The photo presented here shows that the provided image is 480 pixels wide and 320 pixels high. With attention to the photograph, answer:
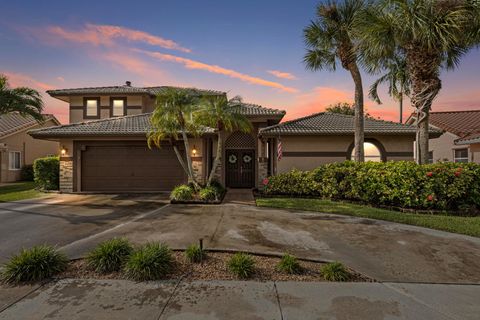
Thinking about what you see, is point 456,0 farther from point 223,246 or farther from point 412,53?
point 223,246

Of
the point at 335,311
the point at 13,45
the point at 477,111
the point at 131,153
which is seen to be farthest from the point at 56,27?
the point at 477,111

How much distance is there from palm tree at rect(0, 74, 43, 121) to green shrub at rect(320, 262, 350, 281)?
14.6m

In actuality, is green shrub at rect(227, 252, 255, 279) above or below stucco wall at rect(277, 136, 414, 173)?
below

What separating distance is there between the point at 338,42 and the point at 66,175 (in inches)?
614

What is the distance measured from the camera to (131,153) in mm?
13766

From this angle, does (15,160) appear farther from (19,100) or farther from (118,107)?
(19,100)

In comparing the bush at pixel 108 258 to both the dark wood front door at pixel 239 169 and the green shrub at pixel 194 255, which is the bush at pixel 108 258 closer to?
the green shrub at pixel 194 255

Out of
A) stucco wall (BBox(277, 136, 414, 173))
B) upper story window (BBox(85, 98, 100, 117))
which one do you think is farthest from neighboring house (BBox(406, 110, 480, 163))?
upper story window (BBox(85, 98, 100, 117))

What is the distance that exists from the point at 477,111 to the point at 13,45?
32.7 m

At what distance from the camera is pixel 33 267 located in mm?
3824

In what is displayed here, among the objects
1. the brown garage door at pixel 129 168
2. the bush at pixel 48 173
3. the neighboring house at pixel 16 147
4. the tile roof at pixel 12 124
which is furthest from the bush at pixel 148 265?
the tile roof at pixel 12 124

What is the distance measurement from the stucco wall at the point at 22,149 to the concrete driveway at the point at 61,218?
491 inches

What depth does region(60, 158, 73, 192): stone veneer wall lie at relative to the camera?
44.0ft

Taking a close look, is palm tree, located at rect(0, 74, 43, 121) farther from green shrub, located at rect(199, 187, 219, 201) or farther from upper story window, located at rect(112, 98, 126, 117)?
green shrub, located at rect(199, 187, 219, 201)
